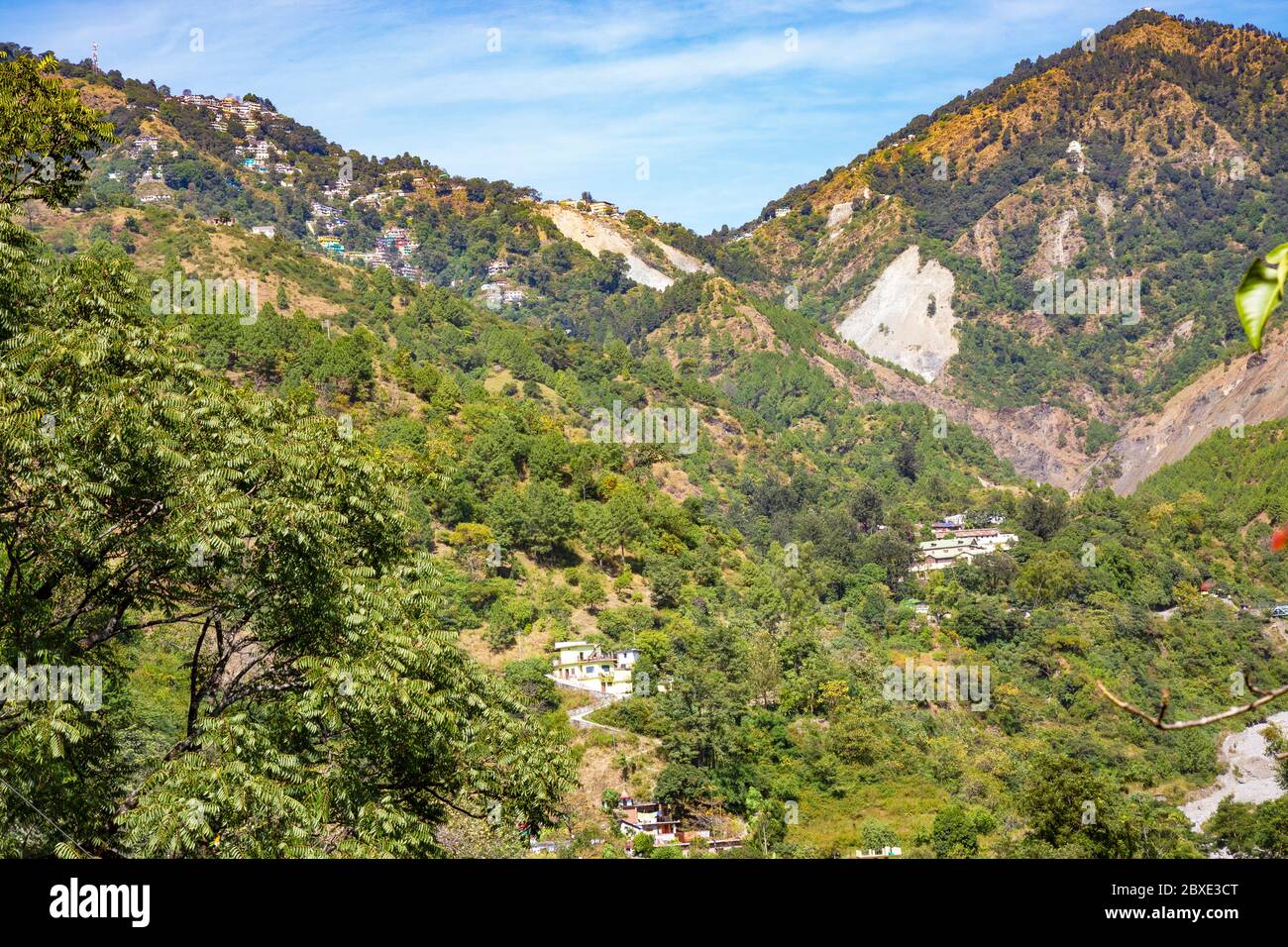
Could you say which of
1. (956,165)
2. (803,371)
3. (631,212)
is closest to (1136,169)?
(956,165)

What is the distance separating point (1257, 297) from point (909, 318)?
161m

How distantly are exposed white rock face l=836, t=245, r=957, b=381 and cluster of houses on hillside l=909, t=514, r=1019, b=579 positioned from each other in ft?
243

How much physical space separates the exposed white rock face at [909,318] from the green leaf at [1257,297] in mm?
148504

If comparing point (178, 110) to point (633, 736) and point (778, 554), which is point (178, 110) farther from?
point (633, 736)

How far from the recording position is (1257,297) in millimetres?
1401

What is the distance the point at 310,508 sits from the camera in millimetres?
9367

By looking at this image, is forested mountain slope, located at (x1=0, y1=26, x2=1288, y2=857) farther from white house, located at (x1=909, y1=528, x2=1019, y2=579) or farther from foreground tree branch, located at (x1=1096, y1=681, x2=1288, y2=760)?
foreground tree branch, located at (x1=1096, y1=681, x2=1288, y2=760)

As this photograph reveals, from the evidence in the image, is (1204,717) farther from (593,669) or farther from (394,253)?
(394,253)

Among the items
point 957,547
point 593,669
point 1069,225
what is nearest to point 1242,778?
point 593,669

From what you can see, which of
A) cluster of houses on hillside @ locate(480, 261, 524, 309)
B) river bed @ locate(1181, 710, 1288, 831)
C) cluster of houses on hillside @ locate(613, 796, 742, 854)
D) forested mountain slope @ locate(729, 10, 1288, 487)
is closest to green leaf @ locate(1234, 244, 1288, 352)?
cluster of houses on hillside @ locate(613, 796, 742, 854)

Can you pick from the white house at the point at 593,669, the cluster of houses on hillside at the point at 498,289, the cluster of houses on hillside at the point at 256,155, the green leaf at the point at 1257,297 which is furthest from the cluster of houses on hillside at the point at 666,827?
the cluster of houses on hillside at the point at 256,155

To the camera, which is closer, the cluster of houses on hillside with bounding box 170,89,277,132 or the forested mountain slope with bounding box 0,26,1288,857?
the forested mountain slope with bounding box 0,26,1288,857

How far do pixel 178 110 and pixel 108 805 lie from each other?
464 feet

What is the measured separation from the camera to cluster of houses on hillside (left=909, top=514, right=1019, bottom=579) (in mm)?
67188
